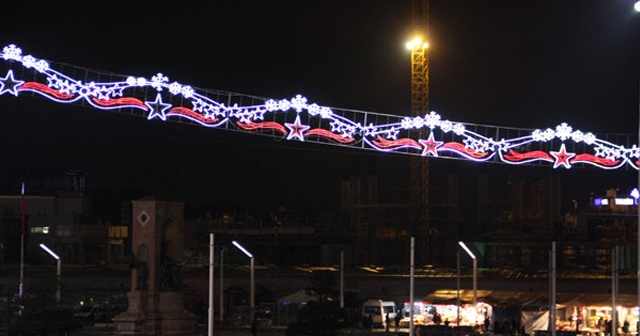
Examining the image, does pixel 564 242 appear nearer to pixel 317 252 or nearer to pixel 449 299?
pixel 317 252

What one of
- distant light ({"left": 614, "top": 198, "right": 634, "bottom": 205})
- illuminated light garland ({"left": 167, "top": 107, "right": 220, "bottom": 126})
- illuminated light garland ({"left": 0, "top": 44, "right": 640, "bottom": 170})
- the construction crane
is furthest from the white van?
distant light ({"left": 614, "top": 198, "right": 634, "bottom": 205})

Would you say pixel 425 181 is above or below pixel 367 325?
above

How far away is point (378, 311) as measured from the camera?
182 ft

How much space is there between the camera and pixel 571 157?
47.2 m

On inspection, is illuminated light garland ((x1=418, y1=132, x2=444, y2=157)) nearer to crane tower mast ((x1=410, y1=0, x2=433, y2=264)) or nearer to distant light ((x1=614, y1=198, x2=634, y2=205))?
crane tower mast ((x1=410, y1=0, x2=433, y2=264))

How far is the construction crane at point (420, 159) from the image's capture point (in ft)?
292

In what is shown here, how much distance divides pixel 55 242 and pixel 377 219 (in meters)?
31.3

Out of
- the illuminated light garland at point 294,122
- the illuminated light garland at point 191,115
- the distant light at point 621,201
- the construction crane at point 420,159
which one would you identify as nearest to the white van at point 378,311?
the illuminated light garland at point 294,122

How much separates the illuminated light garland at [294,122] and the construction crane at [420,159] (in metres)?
39.1

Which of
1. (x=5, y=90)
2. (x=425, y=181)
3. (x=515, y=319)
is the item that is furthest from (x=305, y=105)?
(x=425, y=181)

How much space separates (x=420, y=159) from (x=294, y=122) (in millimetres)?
67526

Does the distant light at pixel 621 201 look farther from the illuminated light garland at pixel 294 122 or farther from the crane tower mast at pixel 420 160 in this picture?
the illuminated light garland at pixel 294 122

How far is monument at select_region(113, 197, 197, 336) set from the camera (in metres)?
44.3

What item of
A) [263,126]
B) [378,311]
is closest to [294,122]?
[263,126]
